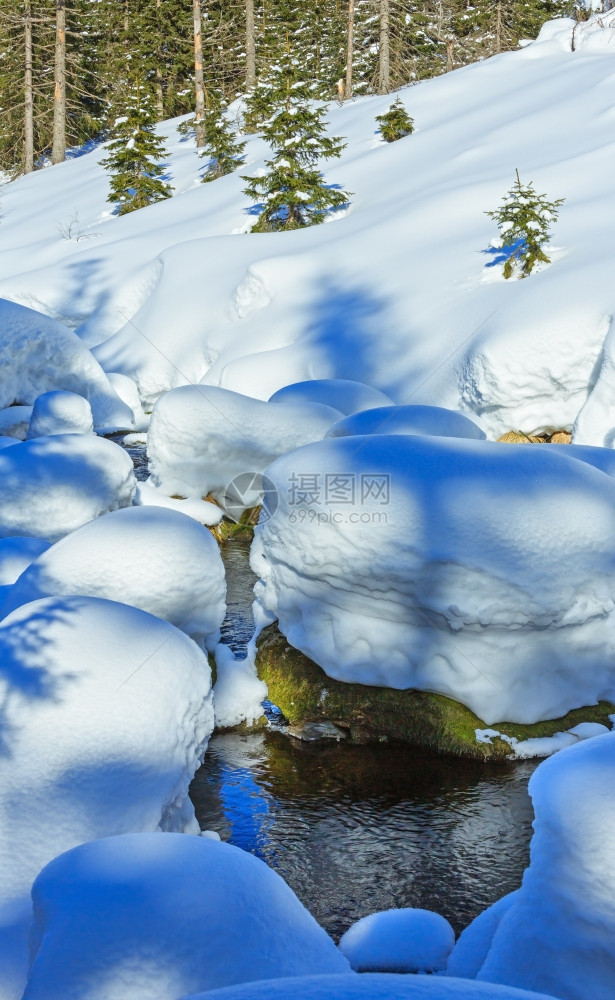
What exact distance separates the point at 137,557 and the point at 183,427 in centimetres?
437

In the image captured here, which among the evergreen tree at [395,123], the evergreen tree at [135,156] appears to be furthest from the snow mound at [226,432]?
the evergreen tree at [135,156]

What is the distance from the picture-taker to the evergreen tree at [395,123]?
20.7 meters

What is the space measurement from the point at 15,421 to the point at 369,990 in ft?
38.8

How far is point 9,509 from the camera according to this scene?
8375mm

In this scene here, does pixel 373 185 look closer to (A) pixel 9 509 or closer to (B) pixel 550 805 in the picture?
(A) pixel 9 509

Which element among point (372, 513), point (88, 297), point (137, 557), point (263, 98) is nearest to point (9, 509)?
point (137, 557)

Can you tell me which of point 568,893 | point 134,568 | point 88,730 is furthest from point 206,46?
point 568,893

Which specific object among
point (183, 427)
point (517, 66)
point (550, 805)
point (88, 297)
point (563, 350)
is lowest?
point (88, 297)

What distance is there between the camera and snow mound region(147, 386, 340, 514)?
31.8ft

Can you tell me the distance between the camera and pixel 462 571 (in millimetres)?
5367

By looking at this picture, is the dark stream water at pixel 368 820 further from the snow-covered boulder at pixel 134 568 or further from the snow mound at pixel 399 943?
the snow-covered boulder at pixel 134 568

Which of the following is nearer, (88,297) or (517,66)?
(88,297)

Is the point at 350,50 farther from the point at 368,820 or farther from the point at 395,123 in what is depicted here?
the point at 368,820

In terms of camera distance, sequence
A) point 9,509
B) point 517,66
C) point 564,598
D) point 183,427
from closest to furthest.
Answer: point 564,598
point 9,509
point 183,427
point 517,66
